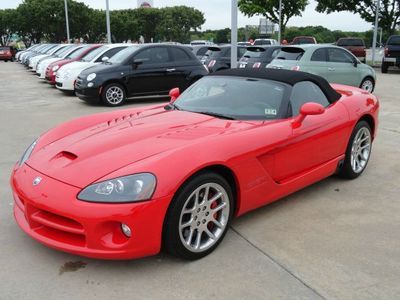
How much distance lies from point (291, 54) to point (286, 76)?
7.79 metres

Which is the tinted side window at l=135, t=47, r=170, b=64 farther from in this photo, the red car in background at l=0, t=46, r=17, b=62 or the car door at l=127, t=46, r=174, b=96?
the red car in background at l=0, t=46, r=17, b=62

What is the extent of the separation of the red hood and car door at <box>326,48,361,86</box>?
8.44m

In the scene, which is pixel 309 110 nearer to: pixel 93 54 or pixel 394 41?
pixel 93 54

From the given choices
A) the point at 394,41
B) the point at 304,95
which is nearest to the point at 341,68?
the point at 304,95

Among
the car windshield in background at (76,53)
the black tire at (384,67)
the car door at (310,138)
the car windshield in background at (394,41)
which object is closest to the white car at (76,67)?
the car windshield in background at (76,53)

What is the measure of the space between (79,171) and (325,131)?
2.42 m

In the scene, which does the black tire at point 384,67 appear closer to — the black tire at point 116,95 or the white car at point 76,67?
the white car at point 76,67

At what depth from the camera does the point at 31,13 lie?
5656 centimetres

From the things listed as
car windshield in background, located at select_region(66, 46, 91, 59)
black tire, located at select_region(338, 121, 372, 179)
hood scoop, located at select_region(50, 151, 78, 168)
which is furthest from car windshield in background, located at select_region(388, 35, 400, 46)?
hood scoop, located at select_region(50, 151, 78, 168)

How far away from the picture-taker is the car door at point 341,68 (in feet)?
38.3

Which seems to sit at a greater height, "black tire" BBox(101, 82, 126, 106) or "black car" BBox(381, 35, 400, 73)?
"black car" BBox(381, 35, 400, 73)

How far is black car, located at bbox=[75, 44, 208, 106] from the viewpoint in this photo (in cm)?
1104

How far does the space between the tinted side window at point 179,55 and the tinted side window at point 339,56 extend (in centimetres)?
375

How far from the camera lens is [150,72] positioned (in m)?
11.4
